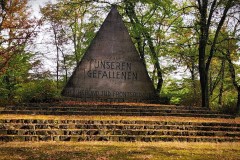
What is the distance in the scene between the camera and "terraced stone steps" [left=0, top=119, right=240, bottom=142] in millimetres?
11234

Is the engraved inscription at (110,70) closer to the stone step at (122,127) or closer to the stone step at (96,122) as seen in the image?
the stone step at (96,122)

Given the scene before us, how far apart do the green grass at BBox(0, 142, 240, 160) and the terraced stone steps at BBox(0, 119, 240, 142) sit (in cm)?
50

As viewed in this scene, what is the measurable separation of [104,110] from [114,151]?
651cm

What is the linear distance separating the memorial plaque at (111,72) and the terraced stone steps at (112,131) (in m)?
8.39

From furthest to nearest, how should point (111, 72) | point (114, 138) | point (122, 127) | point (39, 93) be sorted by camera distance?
point (111, 72)
point (39, 93)
point (122, 127)
point (114, 138)

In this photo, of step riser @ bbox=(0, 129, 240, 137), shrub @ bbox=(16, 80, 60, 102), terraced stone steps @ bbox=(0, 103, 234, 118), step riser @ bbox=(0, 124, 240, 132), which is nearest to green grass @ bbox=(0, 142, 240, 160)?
step riser @ bbox=(0, 129, 240, 137)

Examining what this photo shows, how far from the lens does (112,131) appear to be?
12.0 m

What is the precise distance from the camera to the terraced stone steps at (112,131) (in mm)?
11234

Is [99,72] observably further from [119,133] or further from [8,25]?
[119,133]

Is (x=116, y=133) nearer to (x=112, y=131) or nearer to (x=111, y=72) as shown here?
(x=112, y=131)

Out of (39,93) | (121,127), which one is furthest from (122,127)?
(39,93)

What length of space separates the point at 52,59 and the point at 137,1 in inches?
365

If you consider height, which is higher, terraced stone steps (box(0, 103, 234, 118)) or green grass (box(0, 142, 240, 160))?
terraced stone steps (box(0, 103, 234, 118))

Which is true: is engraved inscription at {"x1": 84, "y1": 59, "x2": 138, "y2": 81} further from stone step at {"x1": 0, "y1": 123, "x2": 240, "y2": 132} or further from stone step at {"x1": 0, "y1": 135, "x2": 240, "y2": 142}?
stone step at {"x1": 0, "y1": 135, "x2": 240, "y2": 142}
